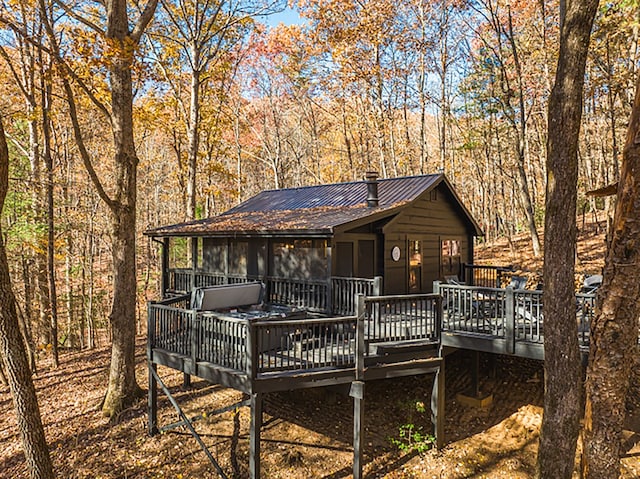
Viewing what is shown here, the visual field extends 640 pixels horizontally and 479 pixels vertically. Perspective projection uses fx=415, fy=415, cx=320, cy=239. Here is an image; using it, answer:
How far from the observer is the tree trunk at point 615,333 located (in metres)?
3.57

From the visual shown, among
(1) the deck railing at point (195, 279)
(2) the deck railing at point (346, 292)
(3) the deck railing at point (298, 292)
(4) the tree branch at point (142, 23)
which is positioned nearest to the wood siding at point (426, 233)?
(2) the deck railing at point (346, 292)

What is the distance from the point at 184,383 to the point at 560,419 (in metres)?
8.32

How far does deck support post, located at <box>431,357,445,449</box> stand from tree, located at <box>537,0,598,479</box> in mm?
2449

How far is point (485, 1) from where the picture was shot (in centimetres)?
1596

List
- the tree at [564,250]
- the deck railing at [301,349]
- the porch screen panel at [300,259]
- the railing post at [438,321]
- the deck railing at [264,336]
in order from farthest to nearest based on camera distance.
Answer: the porch screen panel at [300,259] < the railing post at [438,321] < the deck railing at [264,336] < the deck railing at [301,349] < the tree at [564,250]

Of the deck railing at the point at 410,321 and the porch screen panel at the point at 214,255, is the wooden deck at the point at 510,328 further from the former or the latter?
the porch screen panel at the point at 214,255

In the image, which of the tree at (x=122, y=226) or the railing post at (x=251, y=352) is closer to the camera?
the railing post at (x=251, y=352)

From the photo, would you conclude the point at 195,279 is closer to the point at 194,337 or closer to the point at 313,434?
the point at 194,337

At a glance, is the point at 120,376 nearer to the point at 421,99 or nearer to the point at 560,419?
the point at 560,419

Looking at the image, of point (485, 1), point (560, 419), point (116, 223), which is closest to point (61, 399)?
point (116, 223)

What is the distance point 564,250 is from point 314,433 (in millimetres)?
5730

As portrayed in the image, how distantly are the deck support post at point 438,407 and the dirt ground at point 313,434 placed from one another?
9.7 inches

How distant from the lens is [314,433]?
825cm

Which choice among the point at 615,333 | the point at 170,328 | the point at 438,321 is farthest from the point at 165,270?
the point at 615,333
